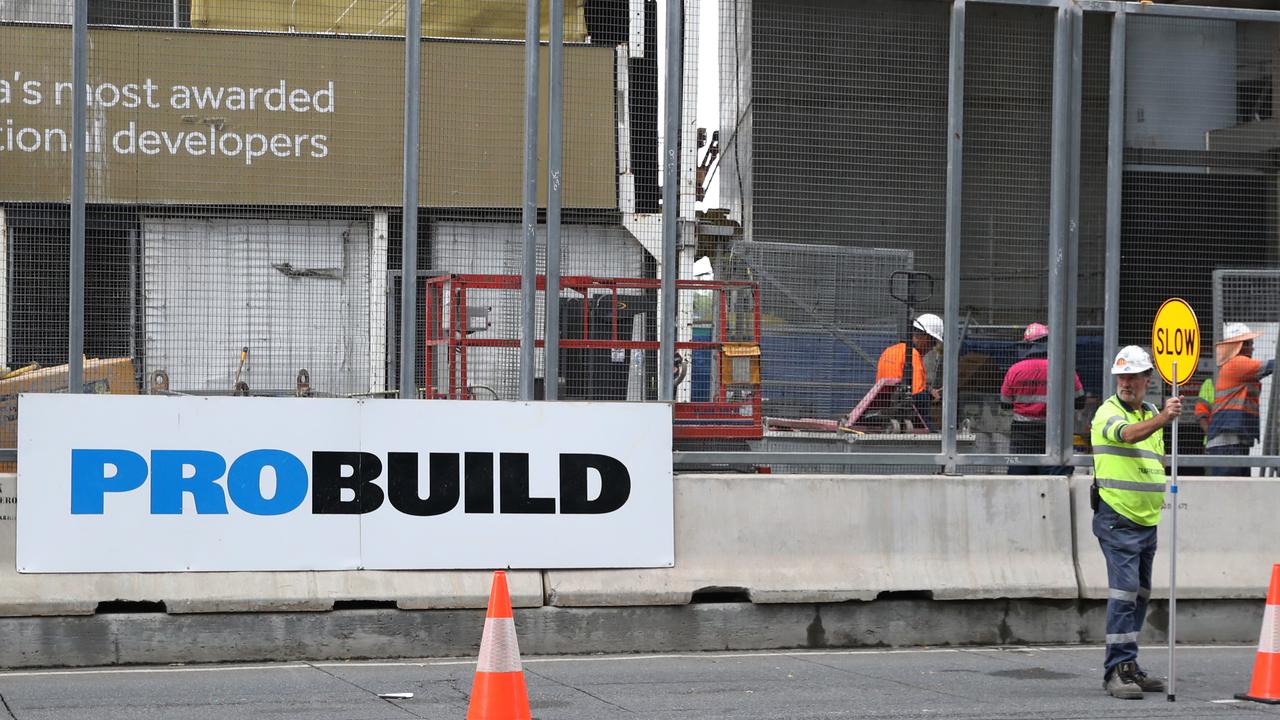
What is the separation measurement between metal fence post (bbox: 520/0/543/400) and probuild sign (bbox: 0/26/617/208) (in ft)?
0.38

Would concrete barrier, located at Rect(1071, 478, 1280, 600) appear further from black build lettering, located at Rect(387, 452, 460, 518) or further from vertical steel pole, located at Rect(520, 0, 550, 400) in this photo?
black build lettering, located at Rect(387, 452, 460, 518)

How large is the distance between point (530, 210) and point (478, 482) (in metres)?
1.80

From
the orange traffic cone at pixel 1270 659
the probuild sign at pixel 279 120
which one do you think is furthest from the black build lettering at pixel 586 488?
the orange traffic cone at pixel 1270 659

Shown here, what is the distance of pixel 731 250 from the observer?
996 centimetres

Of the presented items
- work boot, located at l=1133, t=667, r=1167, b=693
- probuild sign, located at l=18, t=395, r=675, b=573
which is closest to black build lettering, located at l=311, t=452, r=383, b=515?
probuild sign, located at l=18, t=395, r=675, b=573

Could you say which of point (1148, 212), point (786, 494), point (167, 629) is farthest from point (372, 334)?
point (1148, 212)

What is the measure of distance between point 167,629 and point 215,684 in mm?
826

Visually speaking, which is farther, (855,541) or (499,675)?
(855,541)

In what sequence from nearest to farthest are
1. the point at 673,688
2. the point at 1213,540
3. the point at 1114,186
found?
the point at 673,688, the point at 1213,540, the point at 1114,186

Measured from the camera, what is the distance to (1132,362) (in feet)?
27.0

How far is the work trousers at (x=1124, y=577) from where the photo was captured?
26.1 ft

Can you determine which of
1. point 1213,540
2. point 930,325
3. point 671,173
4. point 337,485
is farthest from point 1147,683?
point 337,485

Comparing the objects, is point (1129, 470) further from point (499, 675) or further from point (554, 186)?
point (554, 186)

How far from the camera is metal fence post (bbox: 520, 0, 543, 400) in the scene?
380 inches
